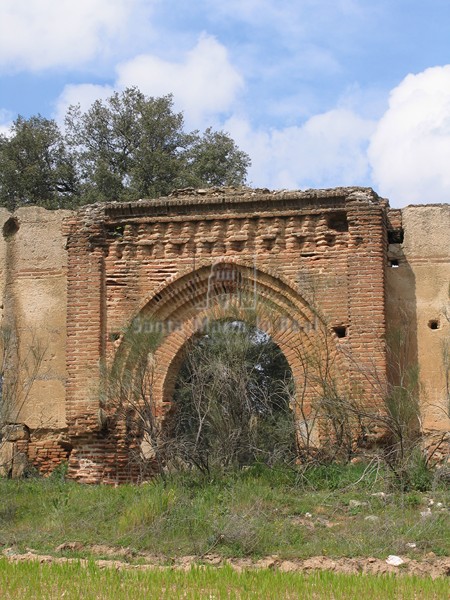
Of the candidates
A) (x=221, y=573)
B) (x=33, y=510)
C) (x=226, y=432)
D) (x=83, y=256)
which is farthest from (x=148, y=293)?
(x=221, y=573)

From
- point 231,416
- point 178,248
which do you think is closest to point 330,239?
point 178,248

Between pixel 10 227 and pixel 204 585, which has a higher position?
Result: pixel 10 227

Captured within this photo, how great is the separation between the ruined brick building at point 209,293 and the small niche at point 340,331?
0.01 meters

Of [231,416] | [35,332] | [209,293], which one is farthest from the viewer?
[35,332]

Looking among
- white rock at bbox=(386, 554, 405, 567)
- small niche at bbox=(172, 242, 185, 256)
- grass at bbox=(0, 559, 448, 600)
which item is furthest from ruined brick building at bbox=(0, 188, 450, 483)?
grass at bbox=(0, 559, 448, 600)

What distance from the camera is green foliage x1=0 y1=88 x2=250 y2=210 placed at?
78.8ft

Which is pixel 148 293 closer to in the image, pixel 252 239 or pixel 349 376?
pixel 252 239

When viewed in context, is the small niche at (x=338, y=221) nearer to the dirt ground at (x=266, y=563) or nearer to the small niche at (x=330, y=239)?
the small niche at (x=330, y=239)

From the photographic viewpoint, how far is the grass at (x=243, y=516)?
1029cm

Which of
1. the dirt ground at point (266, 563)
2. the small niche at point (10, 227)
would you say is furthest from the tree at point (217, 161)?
the dirt ground at point (266, 563)

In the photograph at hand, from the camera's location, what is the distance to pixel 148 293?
1459cm

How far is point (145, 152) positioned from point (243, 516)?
1469cm

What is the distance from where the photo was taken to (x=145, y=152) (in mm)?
24250

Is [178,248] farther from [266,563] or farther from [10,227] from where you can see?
[266,563]
